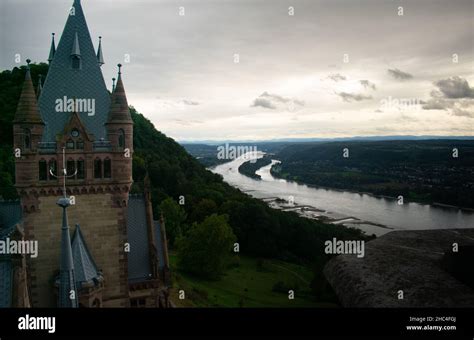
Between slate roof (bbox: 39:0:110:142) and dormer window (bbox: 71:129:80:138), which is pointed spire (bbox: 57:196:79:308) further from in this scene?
slate roof (bbox: 39:0:110:142)

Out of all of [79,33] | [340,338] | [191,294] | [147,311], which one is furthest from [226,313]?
[191,294]

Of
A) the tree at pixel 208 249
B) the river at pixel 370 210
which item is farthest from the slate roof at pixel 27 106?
the tree at pixel 208 249

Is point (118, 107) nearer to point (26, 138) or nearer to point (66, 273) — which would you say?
point (26, 138)

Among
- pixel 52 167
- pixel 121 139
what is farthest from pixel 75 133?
pixel 121 139

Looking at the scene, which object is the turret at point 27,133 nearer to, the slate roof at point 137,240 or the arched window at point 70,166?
the arched window at point 70,166

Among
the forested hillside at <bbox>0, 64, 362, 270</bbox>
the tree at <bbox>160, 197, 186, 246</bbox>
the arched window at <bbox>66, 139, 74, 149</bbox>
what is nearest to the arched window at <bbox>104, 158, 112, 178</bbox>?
the arched window at <bbox>66, 139, 74, 149</bbox>

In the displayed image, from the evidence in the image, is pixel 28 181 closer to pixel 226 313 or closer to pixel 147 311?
pixel 147 311
